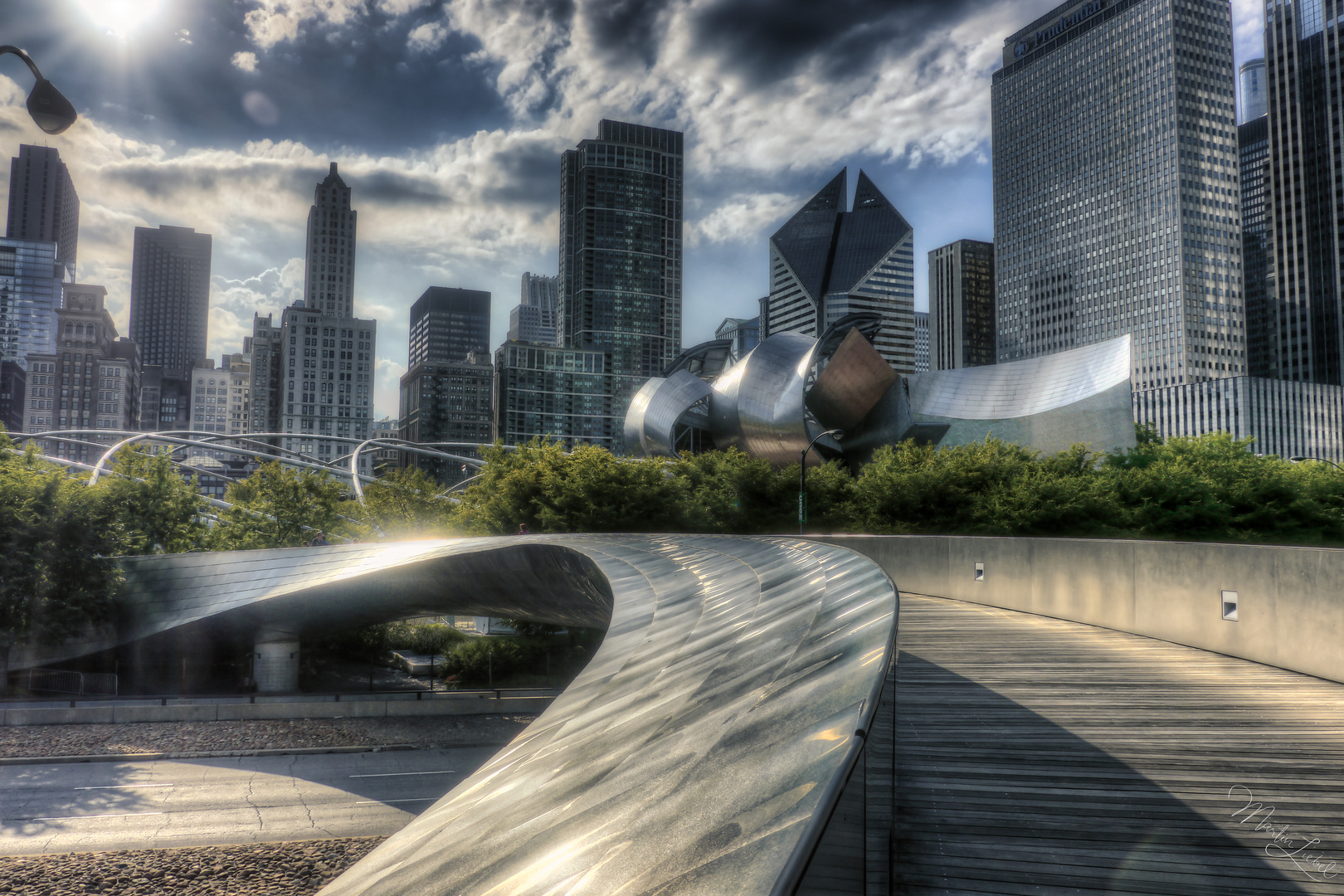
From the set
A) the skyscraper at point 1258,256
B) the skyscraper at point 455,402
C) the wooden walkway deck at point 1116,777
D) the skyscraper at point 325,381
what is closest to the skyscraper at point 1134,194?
the skyscraper at point 1258,256

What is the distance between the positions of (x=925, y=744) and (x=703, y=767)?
2.93 meters

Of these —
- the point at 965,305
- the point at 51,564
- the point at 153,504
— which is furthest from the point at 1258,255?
the point at 51,564

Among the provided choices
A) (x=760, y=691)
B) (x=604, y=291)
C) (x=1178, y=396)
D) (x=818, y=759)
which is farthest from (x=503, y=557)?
(x=604, y=291)

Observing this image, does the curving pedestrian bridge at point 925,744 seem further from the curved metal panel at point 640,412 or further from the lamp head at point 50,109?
the curved metal panel at point 640,412

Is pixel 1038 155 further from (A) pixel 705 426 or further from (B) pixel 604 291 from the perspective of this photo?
(A) pixel 705 426

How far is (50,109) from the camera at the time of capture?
311 inches

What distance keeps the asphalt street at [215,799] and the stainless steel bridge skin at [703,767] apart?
9.62 meters

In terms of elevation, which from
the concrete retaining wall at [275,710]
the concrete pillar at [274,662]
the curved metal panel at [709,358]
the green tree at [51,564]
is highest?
the curved metal panel at [709,358]

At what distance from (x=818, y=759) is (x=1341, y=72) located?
164 meters

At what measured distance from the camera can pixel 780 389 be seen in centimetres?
4669

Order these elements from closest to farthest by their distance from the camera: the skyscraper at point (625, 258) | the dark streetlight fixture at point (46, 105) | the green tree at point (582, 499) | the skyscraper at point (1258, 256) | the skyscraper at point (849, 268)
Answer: the dark streetlight fixture at point (46, 105) < the green tree at point (582, 499) < the skyscraper at point (1258, 256) < the skyscraper at point (849, 268) < the skyscraper at point (625, 258)

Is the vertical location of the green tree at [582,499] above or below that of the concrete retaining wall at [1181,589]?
above

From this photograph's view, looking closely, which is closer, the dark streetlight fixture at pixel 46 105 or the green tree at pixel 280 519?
the dark streetlight fixture at pixel 46 105

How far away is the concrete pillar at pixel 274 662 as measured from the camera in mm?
25359
